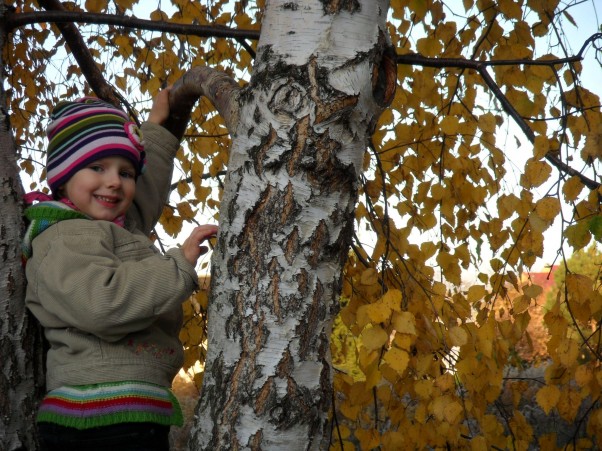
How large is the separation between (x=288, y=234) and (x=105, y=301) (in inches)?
17.7

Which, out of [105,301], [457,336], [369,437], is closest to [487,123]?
[457,336]

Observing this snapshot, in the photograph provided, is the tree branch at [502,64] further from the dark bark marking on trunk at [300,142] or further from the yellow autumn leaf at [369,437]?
the yellow autumn leaf at [369,437]

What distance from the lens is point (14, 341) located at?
5.21ft

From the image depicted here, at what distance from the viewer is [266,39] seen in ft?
4.36

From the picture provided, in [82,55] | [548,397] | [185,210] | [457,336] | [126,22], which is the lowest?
[548,397]

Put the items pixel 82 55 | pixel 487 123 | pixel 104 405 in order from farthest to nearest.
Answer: pixel 82 55 < pixel 487 123 < pixel 104 405

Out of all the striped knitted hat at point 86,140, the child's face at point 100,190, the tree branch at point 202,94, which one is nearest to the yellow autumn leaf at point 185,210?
the tree branch at point 202,94

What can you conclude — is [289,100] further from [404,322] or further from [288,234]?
[404,322]

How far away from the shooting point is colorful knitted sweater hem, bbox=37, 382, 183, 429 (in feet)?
5.05

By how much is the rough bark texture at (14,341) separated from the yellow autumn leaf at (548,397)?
51.0 inches

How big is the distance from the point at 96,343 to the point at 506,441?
1.69 m

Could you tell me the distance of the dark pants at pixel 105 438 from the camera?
5.10 feet

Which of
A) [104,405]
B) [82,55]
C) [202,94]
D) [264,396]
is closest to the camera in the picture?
[264,396]

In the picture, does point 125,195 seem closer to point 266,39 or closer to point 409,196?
point 266,39
